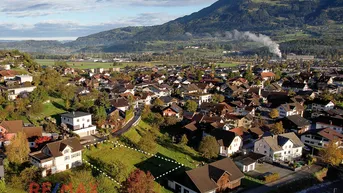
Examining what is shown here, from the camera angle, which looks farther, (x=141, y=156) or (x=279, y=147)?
(x=279, y=147)

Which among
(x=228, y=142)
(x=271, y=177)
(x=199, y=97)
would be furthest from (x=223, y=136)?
(x=199, y=97)

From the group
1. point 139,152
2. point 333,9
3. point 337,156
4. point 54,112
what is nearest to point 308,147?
point 337,156

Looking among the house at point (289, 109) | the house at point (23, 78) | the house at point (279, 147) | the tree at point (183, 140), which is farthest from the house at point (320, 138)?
the house at point (23, 78)

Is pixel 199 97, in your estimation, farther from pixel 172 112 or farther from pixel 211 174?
pixel 211 174

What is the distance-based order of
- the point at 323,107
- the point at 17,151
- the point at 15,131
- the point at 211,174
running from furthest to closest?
the point at 323,107 → the point at 15,131 → the point at 211,174 → the point at 17,151

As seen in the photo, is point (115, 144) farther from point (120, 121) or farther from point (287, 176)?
point (287, 176)

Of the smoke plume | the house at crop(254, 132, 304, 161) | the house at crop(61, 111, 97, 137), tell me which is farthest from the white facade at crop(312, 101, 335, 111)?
the smoke plume


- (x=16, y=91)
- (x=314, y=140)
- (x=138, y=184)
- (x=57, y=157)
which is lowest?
(x=314, y=140)
